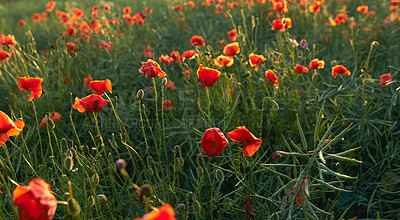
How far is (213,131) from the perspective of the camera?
3.72ft

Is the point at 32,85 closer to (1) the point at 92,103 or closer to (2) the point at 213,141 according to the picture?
(1) the point at 92,103

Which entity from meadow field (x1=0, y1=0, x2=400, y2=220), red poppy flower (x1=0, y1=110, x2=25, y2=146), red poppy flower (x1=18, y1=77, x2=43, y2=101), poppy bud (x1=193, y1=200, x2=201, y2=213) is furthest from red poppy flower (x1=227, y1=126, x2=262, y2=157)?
red poppy flower (x1=18, y1=77, x2=43, y2=101)

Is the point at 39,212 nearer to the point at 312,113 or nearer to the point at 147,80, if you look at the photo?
the point at 312,113

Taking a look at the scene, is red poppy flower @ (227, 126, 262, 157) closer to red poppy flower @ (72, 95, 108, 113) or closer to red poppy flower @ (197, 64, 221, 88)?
red poppy flower @ (197, 64, 221, 88)

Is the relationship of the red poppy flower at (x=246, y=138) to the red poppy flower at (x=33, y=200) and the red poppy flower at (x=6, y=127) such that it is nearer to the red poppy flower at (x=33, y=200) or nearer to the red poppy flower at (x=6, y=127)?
the red poppy flower at (x=33, y=200)

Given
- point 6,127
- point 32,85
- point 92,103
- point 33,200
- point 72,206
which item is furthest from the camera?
point 32,85

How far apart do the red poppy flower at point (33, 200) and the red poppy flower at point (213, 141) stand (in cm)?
55

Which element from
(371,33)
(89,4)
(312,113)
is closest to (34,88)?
(312,113)

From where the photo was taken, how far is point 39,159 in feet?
7.24

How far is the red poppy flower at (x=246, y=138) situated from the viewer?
1202 mm

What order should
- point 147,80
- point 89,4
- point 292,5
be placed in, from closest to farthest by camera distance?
point 147,80
point 292,5
point 89,4

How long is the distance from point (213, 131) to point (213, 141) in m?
0.04

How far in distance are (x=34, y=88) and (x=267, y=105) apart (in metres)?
1.44

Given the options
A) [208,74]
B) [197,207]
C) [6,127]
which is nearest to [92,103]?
[6,127]
